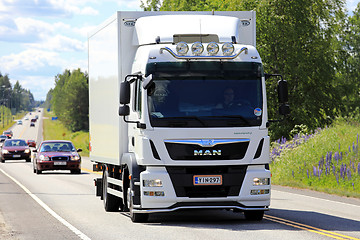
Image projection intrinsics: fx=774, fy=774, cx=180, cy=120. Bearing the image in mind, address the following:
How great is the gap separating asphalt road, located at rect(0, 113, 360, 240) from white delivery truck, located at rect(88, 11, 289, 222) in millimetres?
529

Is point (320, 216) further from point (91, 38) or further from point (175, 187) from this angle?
point (91, 38)

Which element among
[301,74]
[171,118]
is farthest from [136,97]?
[301,74]

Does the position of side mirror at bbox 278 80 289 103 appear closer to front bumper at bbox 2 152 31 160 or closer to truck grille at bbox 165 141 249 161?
truck grille at bbox 165 141 249 161

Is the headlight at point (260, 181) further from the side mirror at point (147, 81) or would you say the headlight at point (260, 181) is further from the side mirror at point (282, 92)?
the side mirror at point (147, 81)

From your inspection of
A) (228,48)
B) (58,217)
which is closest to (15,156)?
(58,217)

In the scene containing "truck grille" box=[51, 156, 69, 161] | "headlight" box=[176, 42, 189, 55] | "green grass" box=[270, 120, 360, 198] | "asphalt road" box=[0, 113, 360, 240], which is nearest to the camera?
"asphalt road" box=[0, 113, 360, 240]

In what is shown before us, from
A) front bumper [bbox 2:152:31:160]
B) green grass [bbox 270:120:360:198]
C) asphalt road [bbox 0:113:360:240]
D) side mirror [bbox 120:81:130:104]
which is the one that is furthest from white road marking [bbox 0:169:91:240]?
front bumper [bbox 2:152:31:160]

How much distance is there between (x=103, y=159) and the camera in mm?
16094

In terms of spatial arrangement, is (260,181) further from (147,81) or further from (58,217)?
(58,217)

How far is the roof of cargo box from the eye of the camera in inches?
536

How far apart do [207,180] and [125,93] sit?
6.59 feet

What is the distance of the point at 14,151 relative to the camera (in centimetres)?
4925

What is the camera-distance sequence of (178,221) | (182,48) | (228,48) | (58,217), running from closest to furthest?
(182,48)
(228,48)
(178,221)
(58,217)

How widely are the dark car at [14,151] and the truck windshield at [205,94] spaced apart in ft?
122
